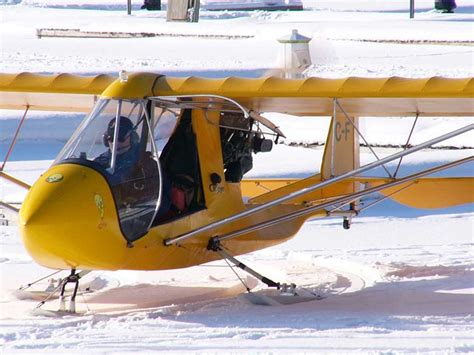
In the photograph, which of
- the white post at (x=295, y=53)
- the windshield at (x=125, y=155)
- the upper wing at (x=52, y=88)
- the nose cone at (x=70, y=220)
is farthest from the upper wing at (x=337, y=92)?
the white post at (x=295, y=53)

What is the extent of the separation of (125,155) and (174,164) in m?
0.79

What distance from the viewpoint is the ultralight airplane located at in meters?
9.30

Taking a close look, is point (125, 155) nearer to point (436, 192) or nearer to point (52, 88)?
point (52, 88)

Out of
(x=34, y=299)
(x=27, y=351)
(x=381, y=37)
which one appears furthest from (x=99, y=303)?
(x=381, y=37)

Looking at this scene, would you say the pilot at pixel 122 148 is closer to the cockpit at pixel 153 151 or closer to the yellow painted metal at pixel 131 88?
the cockpit at pixel 153 151

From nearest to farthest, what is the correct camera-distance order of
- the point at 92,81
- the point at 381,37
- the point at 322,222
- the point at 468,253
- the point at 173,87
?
the point at 173,87
the point at 92,81
the point at 468,253
the point at 322,222
the point at 381,37

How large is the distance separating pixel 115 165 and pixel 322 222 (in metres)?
5.24

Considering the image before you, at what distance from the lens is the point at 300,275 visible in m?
11.8

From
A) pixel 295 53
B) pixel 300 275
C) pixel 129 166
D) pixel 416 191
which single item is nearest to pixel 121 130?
pixel 129 166

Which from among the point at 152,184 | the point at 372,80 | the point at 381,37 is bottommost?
the point at 381,37

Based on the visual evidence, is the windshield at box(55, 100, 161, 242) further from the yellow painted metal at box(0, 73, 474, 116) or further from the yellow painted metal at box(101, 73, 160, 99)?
the yellow painted metal at box(0, 73, 474, 116)

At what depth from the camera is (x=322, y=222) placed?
1453cm

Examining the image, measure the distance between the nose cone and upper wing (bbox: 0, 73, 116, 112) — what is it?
1.65 meters

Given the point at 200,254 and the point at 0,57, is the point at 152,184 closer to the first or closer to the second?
the point at 200,254
